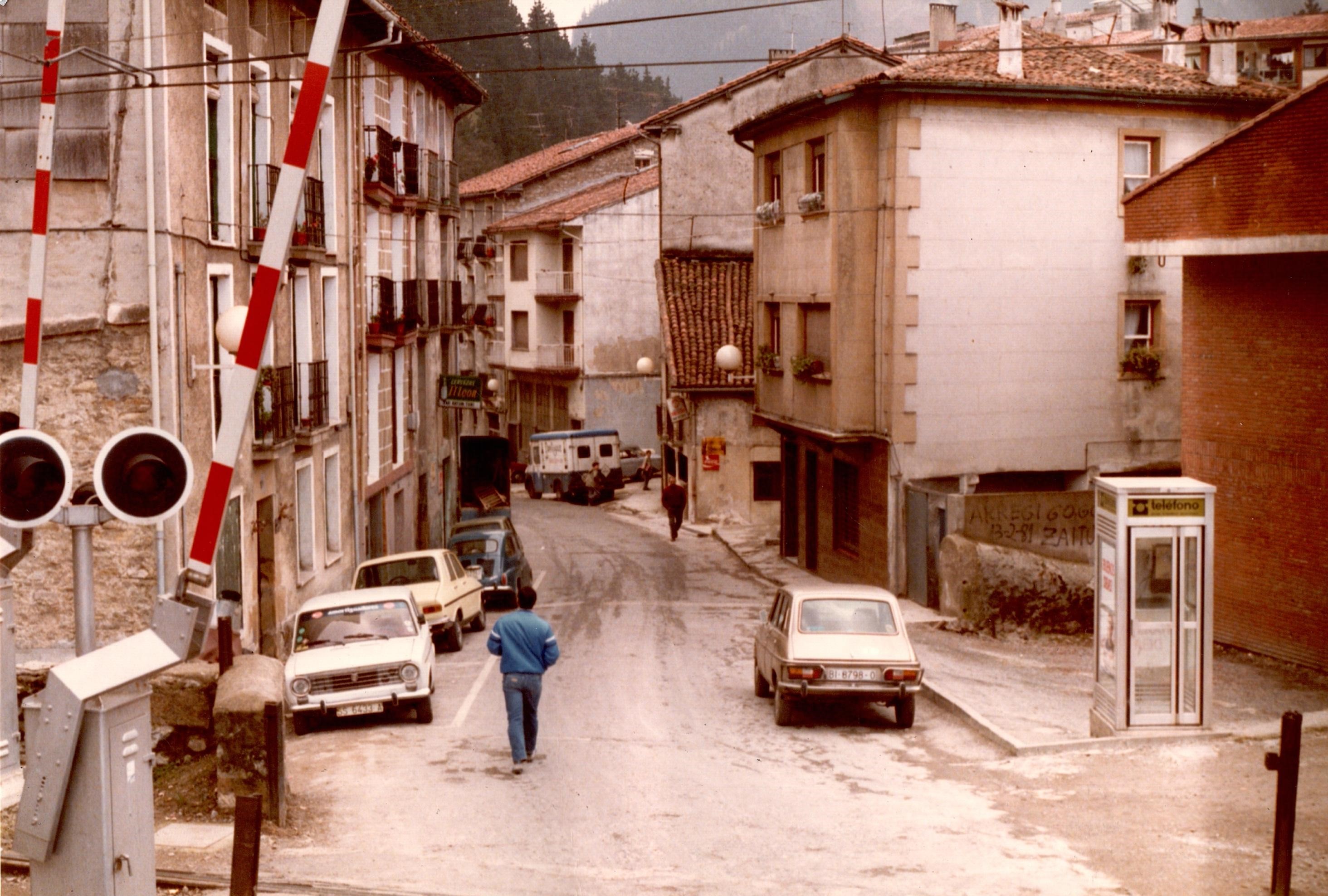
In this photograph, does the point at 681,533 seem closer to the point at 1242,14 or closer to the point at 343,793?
the point at 1242,14

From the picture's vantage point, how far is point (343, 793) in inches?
486

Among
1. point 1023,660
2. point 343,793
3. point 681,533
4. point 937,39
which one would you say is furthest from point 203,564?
point 681,533

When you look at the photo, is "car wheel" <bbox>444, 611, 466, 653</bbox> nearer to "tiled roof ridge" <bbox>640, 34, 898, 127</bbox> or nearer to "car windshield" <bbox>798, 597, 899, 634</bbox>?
"car windshield" <bbox>798, 597, 899, 634</bbox>

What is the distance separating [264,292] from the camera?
5.16 m

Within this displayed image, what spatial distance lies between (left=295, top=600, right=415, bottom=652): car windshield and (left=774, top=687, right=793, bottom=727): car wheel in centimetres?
439

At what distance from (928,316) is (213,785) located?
18506mm

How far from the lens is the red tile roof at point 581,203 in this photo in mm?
55844

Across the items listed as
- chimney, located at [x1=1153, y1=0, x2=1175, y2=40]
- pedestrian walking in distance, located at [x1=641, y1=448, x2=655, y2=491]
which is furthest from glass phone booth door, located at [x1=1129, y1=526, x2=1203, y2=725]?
pedestrian walking in distance, located at [x1=641, y1=448, x2=655, y2=491]

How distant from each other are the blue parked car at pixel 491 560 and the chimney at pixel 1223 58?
53.6 ft

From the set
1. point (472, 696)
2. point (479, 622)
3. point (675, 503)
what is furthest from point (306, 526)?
point (675, 503)

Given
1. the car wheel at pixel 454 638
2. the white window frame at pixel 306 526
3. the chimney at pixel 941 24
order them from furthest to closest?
the chimney at pixel 941 24
the white window frame at pixel 306 526
the car wheel at pixel 454 638

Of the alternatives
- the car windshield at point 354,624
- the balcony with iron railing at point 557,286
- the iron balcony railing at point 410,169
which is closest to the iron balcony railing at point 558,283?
the balcony with iron railing at point 557,286

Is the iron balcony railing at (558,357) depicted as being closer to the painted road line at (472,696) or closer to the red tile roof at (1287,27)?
the red tile roof at (1287,27)

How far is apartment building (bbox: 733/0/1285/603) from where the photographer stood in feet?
86.2
